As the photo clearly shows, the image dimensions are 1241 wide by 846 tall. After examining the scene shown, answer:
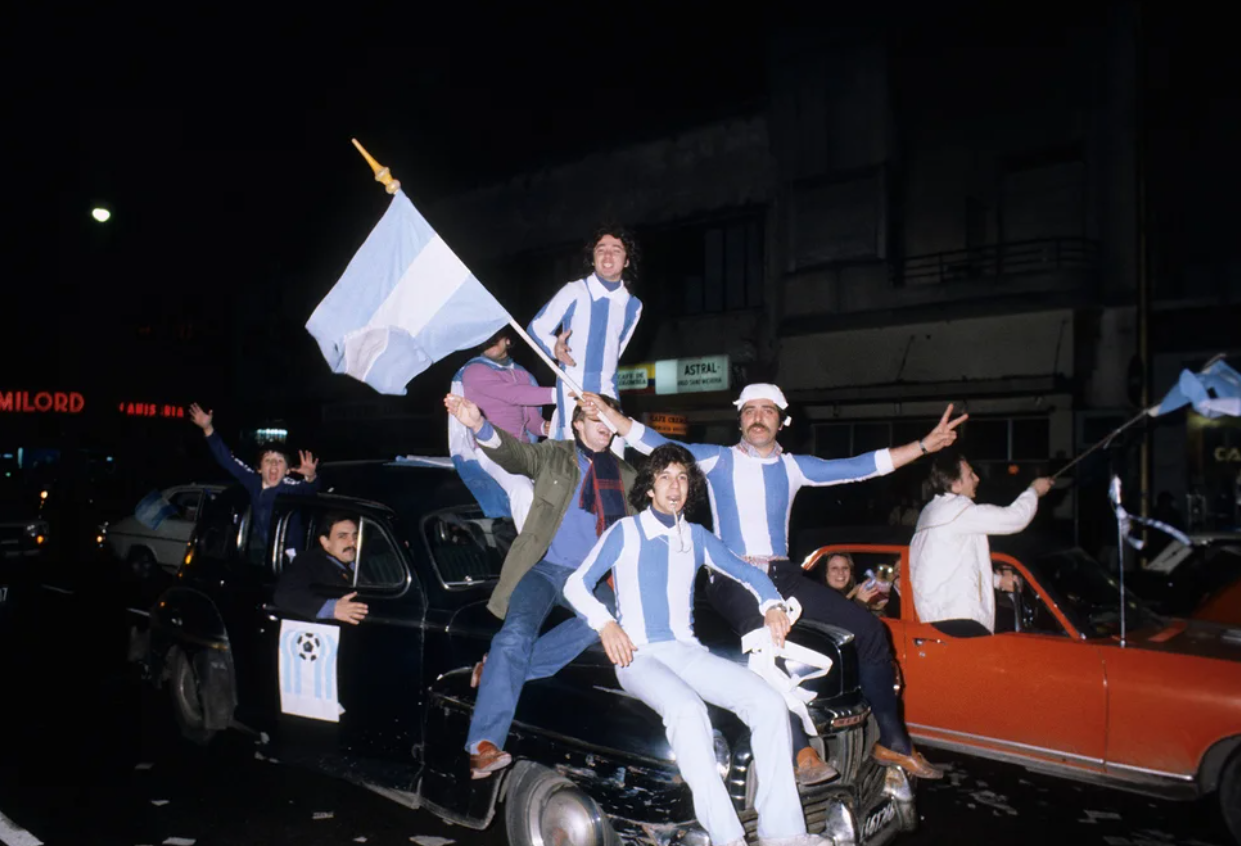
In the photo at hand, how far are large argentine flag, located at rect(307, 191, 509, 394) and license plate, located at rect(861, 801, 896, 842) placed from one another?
10.5ft

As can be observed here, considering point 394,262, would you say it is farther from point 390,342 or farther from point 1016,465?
point 1016,465

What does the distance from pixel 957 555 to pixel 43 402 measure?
82.5ft

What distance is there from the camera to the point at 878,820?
4.36 meters

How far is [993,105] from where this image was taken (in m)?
17.8

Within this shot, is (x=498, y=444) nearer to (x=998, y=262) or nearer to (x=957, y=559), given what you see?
(x=957, y=559)

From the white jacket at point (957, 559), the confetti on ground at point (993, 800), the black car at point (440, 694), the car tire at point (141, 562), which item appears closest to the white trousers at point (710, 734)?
the black car at point (440, 694)

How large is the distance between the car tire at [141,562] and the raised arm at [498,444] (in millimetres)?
12017

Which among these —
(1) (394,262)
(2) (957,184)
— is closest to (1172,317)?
(2) (957,184)

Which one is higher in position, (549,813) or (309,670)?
(309,670)

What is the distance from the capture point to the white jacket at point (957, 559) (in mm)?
5918

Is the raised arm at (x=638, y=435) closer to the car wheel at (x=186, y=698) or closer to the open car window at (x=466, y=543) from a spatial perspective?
the open car window at (x=466, y=543)

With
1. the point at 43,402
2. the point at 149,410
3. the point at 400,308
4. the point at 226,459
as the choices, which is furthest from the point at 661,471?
the point at 149,410

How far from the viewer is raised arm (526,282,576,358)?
5797mm

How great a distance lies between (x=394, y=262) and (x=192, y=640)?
3184 mm
